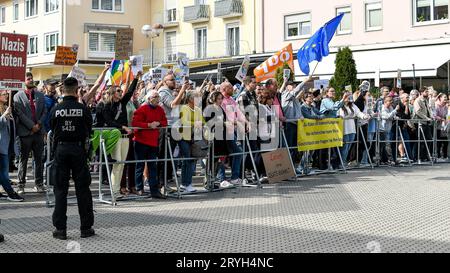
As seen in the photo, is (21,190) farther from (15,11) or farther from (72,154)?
(15,11)

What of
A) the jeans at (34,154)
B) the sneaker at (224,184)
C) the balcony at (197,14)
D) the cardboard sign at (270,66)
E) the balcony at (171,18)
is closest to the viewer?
the jeans at (34,154)

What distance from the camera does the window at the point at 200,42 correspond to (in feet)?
161

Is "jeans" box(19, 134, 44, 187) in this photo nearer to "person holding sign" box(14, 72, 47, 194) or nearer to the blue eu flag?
"person holding sign" box(14, 72, 47, 194)

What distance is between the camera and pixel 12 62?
380 inches

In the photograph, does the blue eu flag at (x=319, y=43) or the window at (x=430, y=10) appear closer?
the blue eu flag at (x=319, y=43)

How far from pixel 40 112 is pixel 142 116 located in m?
2.51

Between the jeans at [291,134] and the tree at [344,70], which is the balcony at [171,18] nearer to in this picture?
the tree at [344,70]

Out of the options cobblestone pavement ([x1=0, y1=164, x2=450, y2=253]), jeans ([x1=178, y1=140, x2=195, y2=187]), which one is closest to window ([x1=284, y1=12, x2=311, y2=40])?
cobblestone pavement ([x1=0, y1=164, x2=450, y2=253])

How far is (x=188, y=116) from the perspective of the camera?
1251 centimetres

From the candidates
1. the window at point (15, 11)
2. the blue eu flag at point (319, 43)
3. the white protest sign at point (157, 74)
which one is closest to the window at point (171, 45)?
the window at point (15, 11)

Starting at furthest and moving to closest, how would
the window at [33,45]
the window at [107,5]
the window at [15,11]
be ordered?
the window at [15,11]
the window at [33,45]
the window at [107,5]

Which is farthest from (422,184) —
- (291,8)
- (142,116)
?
(291,8)

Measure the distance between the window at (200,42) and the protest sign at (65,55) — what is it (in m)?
28.7
